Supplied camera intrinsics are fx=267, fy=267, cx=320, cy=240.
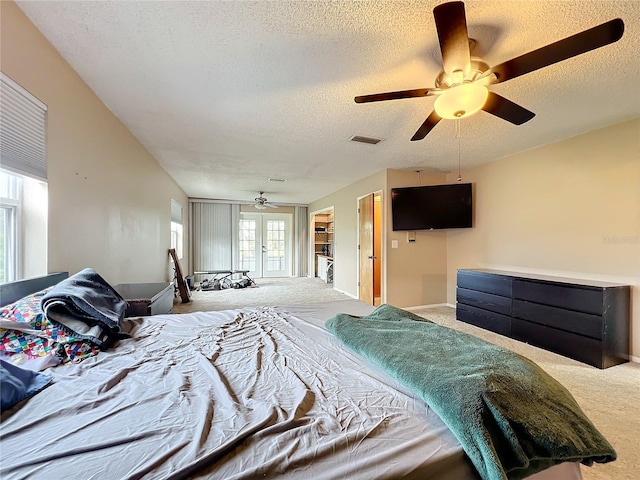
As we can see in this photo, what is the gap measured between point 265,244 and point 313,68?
690 centimetres

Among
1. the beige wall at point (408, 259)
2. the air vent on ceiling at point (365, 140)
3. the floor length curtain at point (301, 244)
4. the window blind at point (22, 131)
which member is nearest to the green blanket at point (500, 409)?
the window blind at point (22, 131)

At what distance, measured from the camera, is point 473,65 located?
5.40ft

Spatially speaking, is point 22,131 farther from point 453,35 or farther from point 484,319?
point 484,319

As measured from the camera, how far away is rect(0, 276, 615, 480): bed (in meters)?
0.66

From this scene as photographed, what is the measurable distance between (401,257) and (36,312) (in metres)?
4.37

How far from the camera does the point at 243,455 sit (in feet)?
2.27

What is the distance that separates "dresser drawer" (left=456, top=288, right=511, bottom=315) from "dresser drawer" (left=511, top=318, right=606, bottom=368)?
0.61 feet

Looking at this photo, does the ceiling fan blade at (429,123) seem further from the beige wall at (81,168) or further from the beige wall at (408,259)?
the beige wall at (81,168)

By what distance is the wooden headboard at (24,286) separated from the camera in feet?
4.35

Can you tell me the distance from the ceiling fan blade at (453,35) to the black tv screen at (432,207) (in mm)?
2993

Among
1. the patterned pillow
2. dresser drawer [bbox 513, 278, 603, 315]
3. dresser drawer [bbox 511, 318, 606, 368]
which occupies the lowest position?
dresser drawer [bbox 511, 318, 606, 368]

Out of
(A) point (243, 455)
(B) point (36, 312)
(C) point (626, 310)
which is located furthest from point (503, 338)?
(B) point (36, 312)

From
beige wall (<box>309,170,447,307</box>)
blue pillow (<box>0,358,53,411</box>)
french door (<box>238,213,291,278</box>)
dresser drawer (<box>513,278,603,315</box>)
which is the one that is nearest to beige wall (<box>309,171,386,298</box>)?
beige wall (<box>309,170,447,307</box>)

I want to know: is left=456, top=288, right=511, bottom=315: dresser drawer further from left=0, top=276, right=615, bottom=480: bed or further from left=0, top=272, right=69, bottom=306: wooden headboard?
left=0, top=272, right=69, bottom=306: wooden headboard
